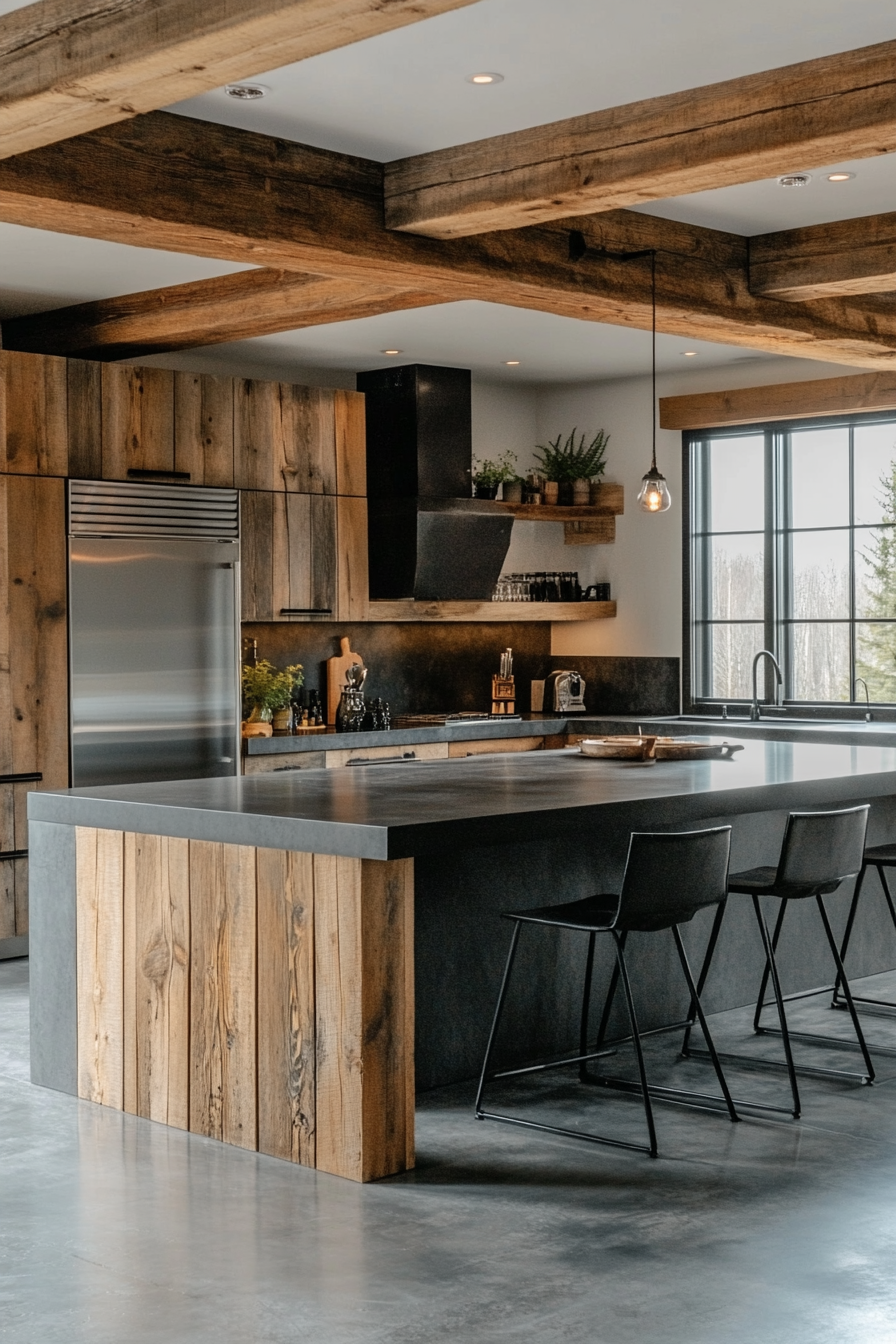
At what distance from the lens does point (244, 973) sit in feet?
13.4

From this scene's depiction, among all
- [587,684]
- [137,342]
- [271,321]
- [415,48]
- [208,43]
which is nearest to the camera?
[208,43]

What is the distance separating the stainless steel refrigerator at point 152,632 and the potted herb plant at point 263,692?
0.39 meters

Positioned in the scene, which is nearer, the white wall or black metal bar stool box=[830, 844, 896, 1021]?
black metal bar stool box=[830, 844, 896, 1021]

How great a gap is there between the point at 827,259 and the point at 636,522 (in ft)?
11.6

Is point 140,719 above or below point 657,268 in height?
below

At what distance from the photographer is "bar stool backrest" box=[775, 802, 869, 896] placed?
4.43 m

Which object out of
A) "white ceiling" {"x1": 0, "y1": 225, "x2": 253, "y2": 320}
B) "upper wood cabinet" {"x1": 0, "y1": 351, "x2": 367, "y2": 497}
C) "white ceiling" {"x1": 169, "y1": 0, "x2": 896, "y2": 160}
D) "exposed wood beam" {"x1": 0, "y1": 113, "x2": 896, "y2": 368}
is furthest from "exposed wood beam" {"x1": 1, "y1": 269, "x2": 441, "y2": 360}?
"white ceiling" {"x1": 169, "y1": 0, "x2": 896, "y2": 160}

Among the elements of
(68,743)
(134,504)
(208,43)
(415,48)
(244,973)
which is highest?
(415,48)

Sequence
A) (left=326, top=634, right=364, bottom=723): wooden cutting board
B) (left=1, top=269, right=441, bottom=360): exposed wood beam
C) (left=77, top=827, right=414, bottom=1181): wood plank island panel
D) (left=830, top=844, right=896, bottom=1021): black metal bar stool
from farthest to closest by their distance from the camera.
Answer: (left=326, top=634, right=364, bottom=723): wooden cutting board, (left=1, top=269, right=441, bottom=360): exposed wood beam, (left=830, top=844, right=896, bottom=1021): black metal bar stool, (left=77, top=827, right=414, bottom=1181): wood plank island panel

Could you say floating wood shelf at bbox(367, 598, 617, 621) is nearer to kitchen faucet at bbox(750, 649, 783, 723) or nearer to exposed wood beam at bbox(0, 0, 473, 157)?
kitchen faucet at bbox(750, 649, 783, 723)

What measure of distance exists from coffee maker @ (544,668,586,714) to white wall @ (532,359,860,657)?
27 cm

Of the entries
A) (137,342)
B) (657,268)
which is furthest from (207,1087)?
(137,342)

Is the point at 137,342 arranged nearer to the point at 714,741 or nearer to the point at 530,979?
the point at 714,741

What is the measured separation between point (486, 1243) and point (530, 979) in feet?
4.91
